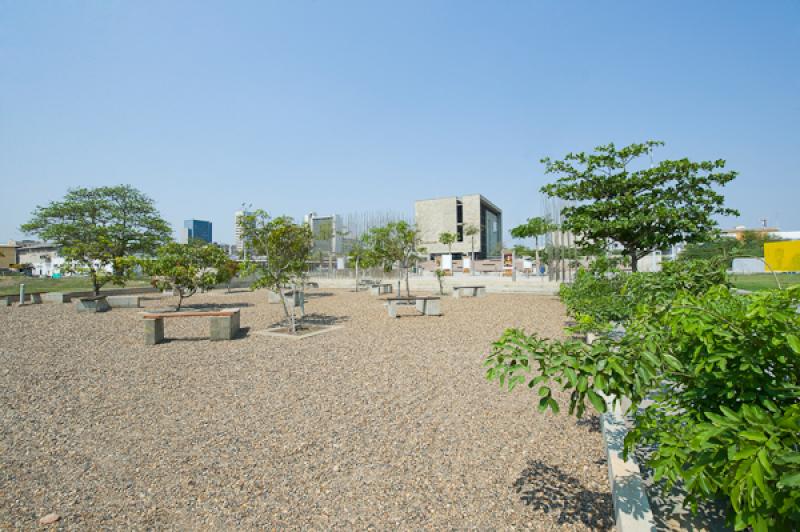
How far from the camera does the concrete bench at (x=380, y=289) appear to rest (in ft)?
63.6

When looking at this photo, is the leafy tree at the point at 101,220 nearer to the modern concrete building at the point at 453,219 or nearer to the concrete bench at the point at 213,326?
the concrete bench at the point at 213,326

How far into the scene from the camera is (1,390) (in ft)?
17.9

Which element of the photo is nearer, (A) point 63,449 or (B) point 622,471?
(B) point 622,471

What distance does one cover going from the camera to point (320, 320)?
11.5 metres

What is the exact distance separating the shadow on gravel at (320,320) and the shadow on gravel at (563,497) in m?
8.32

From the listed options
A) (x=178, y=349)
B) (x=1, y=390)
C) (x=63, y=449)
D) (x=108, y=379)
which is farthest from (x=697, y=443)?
(x=178, y=349)

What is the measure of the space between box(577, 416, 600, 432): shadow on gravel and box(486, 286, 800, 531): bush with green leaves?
2.27m

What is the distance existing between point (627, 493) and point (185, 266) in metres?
14.1

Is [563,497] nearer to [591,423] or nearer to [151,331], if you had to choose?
[591,423]

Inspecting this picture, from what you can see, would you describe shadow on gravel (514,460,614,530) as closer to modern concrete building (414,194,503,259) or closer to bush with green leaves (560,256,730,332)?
bush with green leaves (560,256,730,332)

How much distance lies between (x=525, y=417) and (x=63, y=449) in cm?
485

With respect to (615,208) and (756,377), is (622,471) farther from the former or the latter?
(615,208)

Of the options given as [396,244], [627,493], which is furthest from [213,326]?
[396,244]

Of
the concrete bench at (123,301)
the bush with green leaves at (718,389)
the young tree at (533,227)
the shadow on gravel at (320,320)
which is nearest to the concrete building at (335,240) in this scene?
the young tree at (533,227)
